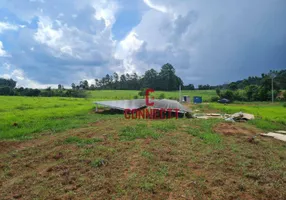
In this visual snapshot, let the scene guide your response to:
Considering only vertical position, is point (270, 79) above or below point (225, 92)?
above

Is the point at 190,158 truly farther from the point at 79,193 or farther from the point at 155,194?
the point at 79,193

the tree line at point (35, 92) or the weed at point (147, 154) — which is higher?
the tree line at point (35, 92)

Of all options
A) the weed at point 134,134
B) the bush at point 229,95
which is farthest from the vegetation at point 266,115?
the bush at point 229,95

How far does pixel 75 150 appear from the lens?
6.37 meters

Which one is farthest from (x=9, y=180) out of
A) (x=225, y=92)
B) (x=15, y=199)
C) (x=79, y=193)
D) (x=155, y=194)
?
(x=225, y=92)

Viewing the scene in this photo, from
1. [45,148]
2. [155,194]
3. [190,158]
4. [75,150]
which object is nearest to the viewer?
[155,194]

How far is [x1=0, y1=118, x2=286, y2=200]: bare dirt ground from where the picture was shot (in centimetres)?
392

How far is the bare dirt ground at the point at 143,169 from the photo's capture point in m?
3.92

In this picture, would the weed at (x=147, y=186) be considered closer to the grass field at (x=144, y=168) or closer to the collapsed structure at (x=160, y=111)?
the grass field at (x=144, y=168)

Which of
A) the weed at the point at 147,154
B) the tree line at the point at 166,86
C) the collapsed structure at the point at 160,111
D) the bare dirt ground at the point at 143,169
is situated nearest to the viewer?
the bare dirt ground at the point at 143,169

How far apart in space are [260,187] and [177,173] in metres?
1.66

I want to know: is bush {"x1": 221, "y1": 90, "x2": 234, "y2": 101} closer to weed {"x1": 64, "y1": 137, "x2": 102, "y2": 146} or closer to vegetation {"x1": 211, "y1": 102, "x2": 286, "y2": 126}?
vegetation {"x1": 211, "y1": 102, "x2": 286, "y2": 126}

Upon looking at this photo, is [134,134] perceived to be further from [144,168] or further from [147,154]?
[144,168]

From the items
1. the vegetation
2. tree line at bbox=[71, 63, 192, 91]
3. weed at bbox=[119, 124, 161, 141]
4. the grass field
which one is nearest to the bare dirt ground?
the grass field
